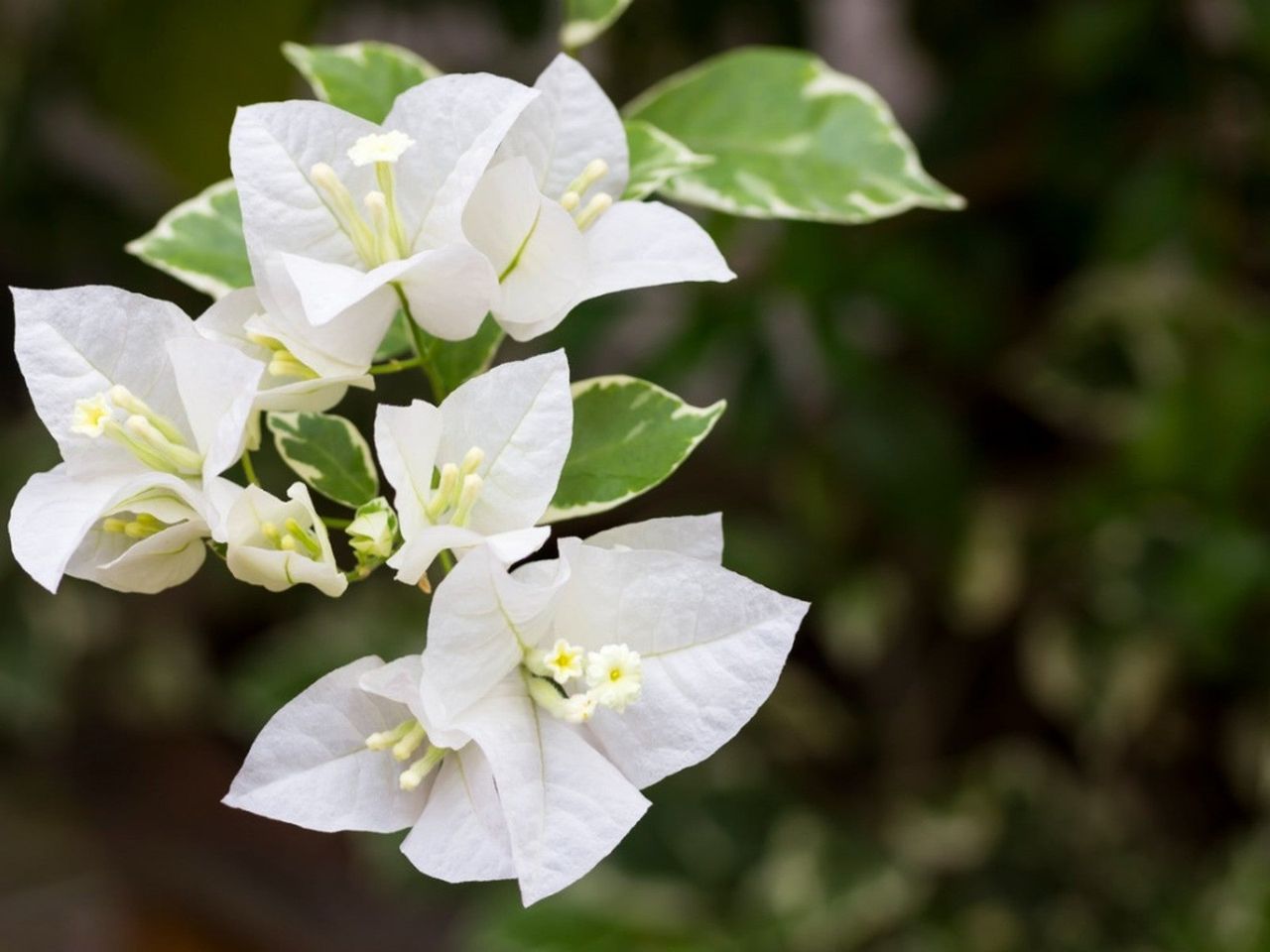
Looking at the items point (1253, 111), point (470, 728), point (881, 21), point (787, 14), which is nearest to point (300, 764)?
point (470, 728)

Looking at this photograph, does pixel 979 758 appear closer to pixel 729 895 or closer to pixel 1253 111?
pixel 729 895

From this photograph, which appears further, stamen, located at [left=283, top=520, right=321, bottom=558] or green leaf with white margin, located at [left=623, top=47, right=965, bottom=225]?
green leaf with white margin, located at [left=623, top=47, right=965, bottom=225]

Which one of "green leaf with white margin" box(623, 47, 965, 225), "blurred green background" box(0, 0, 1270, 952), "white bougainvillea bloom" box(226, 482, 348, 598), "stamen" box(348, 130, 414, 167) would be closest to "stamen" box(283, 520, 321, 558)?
"white bougainvillea bloom" box(226, 482, 348, 598)

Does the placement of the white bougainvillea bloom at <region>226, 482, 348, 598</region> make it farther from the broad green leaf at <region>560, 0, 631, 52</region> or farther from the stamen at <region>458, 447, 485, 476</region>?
the broad green leaf at <region>560, 0, 631, 52</region>

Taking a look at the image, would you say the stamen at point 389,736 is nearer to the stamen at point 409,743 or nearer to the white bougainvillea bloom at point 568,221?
the stamen at point 409,743

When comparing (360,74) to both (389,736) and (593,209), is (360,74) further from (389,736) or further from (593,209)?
(389,736)

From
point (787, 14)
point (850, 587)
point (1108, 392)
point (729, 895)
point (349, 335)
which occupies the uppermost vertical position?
point (349, 335)
